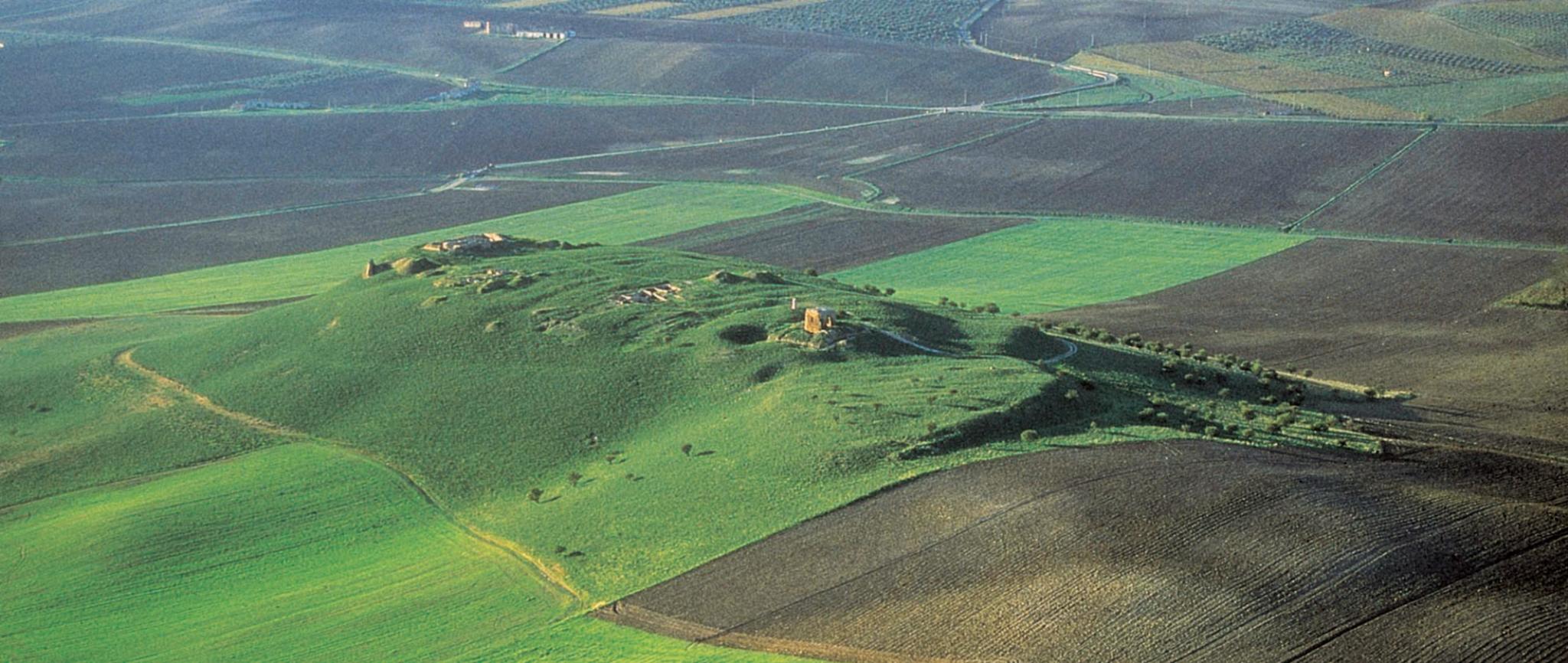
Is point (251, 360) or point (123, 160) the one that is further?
point (123, 160)

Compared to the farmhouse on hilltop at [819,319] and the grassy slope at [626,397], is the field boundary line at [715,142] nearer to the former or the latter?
the grassy slope at [626,397]

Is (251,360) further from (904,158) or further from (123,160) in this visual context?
(123,160)

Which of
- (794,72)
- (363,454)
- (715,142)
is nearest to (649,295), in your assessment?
(363,454)

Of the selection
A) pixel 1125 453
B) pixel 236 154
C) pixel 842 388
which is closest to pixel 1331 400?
pixel 1125 453

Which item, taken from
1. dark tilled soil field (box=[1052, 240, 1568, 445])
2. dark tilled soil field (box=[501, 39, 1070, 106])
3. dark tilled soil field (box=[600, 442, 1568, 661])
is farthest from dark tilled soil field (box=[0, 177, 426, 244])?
dark tilled soil field (box=[600, 442, 1568, 661])

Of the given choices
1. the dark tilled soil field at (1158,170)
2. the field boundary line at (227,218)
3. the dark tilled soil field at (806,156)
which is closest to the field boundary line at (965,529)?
the dark tilled soil field at (1158,170)

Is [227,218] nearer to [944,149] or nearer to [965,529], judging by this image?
[944,149]
